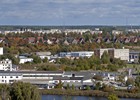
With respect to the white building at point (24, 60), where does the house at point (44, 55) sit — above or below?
below

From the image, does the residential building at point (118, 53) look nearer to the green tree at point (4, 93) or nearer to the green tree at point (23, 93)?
the green tree at point (4, 93)

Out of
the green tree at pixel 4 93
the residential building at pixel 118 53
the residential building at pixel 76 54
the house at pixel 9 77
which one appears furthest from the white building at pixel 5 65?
the green tree at pixel 4 93

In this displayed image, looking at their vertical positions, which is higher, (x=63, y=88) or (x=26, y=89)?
(x=26, y=89)

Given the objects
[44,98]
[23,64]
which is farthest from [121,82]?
[23,64]

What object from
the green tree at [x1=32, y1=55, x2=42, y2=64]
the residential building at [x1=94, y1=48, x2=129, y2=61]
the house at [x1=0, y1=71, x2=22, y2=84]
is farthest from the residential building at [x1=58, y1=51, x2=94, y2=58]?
the house at [x1=0, y1=71, x2=22, y2=84]

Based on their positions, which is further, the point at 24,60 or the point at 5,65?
the point at 24,60

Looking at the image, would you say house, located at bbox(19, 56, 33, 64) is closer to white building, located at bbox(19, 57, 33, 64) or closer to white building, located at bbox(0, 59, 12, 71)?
white building, located at bbox(19, 57, 33, 64)

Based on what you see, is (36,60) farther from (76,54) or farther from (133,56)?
(133,56)

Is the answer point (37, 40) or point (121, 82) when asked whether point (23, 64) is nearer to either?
point (121, 82)

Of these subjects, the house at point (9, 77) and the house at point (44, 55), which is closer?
the house at point (9, 77)

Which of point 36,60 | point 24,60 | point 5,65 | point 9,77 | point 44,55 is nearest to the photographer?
point 9,77

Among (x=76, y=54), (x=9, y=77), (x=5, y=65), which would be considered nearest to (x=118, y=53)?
(x=76, y=54)
